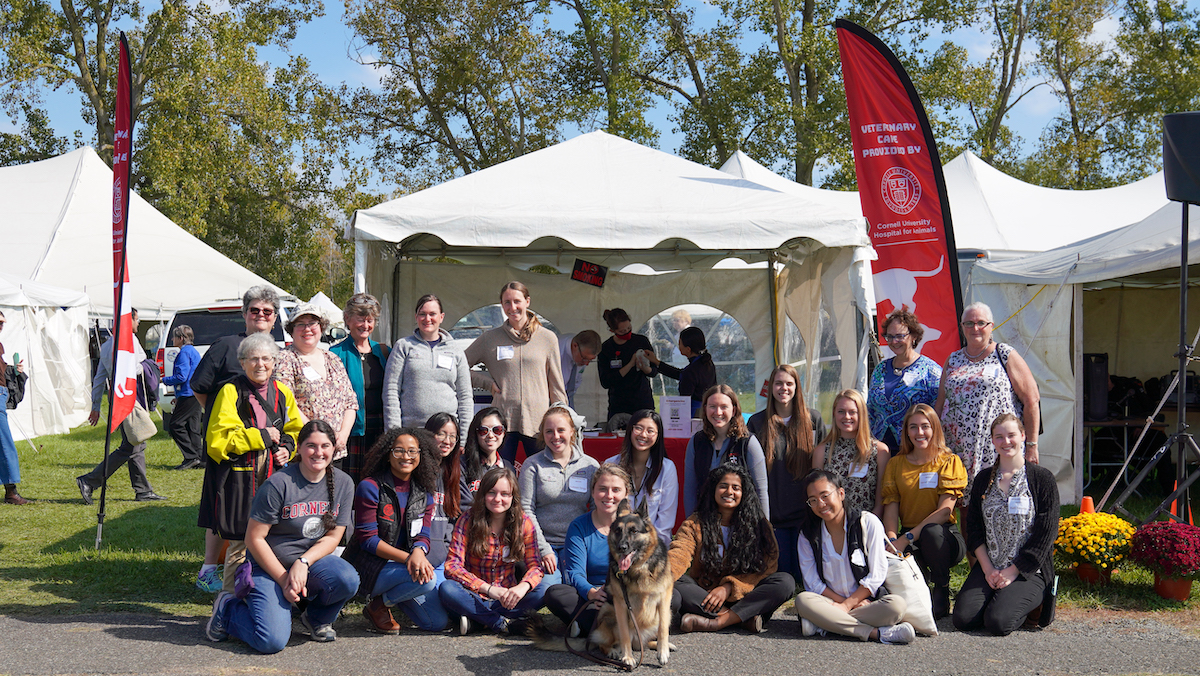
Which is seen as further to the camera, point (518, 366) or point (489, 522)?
point (518, 366)

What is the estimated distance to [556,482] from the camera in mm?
4586

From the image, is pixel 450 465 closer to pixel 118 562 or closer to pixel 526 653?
pixel 526 653

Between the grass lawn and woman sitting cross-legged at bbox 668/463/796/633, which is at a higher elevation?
woman sitting cross-legged at bbox 668/463/796/633

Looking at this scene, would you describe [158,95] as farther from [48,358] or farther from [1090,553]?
[1090,553]

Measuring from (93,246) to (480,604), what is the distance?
1457 centimetres

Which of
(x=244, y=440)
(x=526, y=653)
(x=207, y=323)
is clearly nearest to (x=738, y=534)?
(x=526, y=653)

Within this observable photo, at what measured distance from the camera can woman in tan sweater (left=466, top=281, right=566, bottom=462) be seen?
5273 millimetres

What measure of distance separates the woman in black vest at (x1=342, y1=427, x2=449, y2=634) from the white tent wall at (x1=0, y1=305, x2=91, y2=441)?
29.9ft

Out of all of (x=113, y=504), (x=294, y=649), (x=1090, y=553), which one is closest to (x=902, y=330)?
(x=1090, y=553)

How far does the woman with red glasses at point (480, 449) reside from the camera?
459 cm

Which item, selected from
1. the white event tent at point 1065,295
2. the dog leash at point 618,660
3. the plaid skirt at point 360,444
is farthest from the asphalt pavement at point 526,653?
the white event tent at point 1065,295

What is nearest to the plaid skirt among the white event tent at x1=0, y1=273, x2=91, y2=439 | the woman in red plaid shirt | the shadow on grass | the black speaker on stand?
the shadow on grass

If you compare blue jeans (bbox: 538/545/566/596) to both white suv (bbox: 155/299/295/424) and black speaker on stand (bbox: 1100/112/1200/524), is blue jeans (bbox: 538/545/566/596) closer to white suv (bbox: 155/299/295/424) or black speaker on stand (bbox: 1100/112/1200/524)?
black speaker on stand (bbox: 1100/112/1200/524)

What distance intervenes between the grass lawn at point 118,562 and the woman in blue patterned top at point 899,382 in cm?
99
